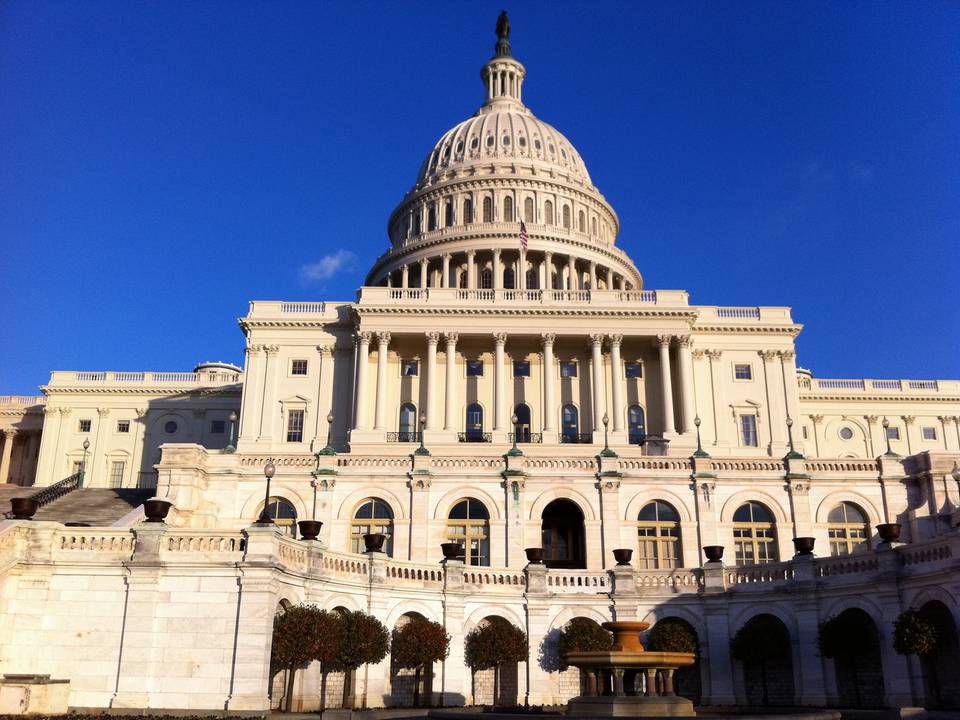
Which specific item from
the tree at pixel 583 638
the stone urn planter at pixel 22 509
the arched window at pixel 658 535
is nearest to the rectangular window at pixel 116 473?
the arched window at pixel 658 535

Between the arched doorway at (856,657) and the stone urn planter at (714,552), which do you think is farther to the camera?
the stone urn planter at (714,552)

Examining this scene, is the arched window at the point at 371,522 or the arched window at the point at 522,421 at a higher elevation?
the arched window at the point at 522,421

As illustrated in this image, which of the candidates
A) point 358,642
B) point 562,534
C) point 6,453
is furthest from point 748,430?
point 6,453

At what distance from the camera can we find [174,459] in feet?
168

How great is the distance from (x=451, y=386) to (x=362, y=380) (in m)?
7.71

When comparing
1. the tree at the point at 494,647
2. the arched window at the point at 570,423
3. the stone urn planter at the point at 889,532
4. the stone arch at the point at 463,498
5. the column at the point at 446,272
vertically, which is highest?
the column at the point at 446,272

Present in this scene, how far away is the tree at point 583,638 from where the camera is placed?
127 ft

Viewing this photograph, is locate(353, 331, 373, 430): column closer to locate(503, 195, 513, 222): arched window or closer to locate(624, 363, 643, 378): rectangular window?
locate(624, 363, 643, 378): rectangular window

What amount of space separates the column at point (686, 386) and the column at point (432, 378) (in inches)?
847

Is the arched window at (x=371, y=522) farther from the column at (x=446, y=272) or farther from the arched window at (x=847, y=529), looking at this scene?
the column at (x=446, y=272)

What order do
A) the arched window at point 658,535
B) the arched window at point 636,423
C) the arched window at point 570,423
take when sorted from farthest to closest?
the arched window at point 636,423
the arched window at point 570,423
the arched window at point 658,535

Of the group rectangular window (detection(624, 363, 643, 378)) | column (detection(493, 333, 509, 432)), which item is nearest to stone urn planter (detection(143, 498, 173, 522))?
column (detection(493, 333, 509, 432))

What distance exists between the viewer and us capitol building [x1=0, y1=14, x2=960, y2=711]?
101 ft

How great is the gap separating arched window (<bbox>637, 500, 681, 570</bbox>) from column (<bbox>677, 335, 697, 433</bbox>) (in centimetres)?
3074
